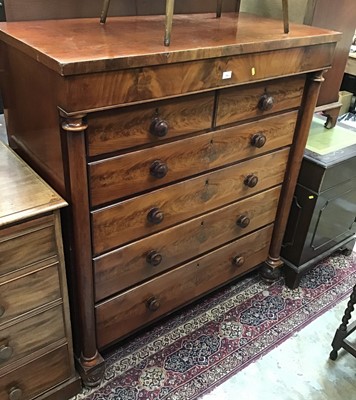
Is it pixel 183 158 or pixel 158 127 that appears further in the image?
pixel 183 158

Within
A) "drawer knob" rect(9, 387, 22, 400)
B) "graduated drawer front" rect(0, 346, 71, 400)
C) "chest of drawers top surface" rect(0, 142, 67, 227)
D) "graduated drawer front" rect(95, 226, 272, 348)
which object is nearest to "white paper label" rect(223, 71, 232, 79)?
"chest of drawers top surface" rect(0, 142, 67, 227)

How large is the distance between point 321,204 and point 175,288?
70 cm

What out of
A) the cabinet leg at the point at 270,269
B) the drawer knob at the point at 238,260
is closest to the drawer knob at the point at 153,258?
the drawer knob at the point at 238,260

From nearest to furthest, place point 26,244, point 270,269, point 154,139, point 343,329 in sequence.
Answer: point 26,244
point 154,139
point 343,329
point 270,269

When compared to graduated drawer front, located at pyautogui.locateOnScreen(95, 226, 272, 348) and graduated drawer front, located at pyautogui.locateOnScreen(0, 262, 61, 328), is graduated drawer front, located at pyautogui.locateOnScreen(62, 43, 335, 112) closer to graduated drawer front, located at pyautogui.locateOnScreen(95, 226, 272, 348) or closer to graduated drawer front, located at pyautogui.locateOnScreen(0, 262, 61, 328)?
graduated drawer front, located at pyautogui.locateOnScreen(0, 262, 61, 328)

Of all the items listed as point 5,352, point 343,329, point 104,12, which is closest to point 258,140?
point 104,12

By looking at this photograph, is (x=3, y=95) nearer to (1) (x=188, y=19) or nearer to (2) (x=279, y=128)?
(1) (x=188, y=19)

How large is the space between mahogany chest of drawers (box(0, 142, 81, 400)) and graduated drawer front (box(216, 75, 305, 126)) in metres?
0.58

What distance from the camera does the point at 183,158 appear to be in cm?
129

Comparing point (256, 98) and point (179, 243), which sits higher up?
point (256, 98)

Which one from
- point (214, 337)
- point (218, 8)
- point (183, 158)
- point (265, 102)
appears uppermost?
point (218, 8)

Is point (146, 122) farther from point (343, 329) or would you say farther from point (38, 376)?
point (343, 329)

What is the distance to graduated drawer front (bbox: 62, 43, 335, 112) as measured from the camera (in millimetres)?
966

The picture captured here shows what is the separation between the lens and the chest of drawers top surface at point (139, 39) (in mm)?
964
